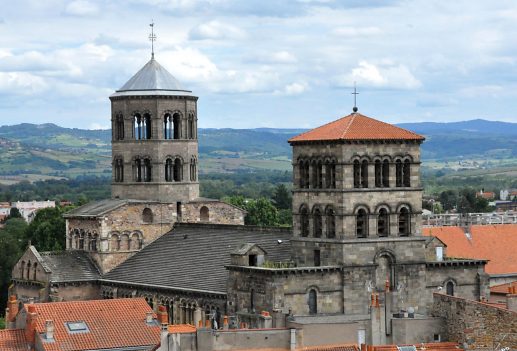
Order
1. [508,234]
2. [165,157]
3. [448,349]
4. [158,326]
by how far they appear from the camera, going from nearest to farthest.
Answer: [448,349]
[158,326]
[165,157]
[508,234]

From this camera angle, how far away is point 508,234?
12500cm

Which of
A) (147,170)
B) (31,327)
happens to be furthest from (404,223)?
(147,170)

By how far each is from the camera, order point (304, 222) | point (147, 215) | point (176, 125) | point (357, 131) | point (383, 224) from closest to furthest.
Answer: point (357, 131), point (383, 224), point (304, 222), point (147, 215), point (176, 125)

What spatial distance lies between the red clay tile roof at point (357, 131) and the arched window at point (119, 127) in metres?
25.3

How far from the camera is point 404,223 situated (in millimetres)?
87812

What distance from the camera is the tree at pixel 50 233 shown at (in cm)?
13219

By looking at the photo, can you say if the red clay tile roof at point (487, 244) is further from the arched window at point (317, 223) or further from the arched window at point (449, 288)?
the arched window at point (317, 223)

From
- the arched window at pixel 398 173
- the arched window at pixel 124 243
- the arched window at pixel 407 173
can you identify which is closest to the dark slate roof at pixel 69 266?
the arched window at pixel 124 243

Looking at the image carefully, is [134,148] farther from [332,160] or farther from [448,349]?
[448,349]

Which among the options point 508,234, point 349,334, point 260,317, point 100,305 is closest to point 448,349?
point 349,334

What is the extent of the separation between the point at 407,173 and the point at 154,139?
27.3m

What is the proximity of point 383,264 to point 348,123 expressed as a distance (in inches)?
323

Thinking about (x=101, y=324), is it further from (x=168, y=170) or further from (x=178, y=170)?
(x=178, y=170)

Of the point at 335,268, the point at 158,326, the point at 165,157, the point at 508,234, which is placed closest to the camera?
the point at 158,326
